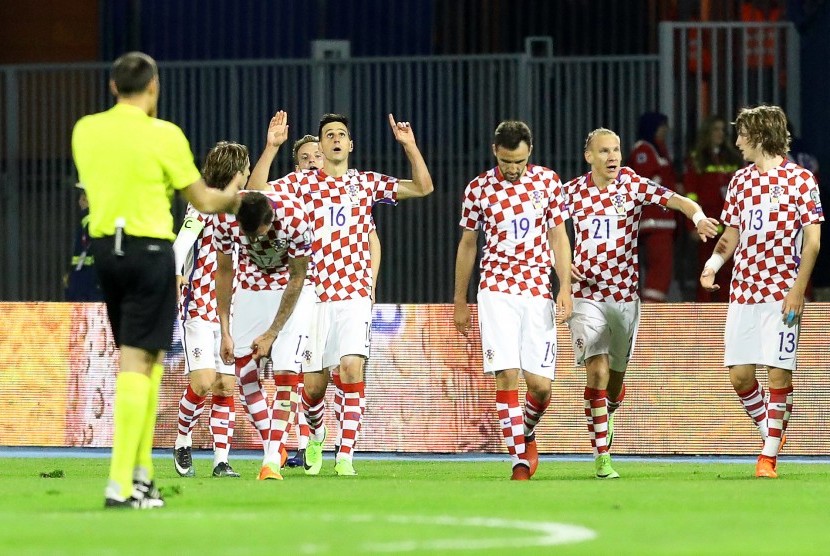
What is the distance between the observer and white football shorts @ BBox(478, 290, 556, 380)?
10.6 meters

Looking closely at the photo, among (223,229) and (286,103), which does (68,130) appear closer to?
(286,103)

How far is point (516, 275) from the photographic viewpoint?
10.7 m

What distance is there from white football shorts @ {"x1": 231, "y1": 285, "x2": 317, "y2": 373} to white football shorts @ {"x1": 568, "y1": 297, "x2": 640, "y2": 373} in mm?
1711

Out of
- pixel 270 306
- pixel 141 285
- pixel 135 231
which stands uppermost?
pixel 135 231

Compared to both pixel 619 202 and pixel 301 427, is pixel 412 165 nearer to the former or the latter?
pixel 619 202

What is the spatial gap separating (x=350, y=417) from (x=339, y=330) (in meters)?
0.57

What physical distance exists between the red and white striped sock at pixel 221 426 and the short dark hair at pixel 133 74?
377cm

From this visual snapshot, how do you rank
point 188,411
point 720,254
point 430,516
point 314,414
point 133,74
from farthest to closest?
point 188,411, point 314,414, point 720,254, point 133,74, point 430,516

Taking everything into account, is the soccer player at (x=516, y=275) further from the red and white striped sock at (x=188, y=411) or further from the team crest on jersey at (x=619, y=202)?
the red and white striped sock at (x=188, y=411)

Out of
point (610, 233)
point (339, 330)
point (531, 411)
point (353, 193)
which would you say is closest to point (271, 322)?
point (339, 330)

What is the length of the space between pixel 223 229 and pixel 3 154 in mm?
9951

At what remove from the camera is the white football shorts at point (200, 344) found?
11.8m

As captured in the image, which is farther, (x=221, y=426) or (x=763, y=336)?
(x=221, y=426)

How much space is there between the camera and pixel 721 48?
18109mm
